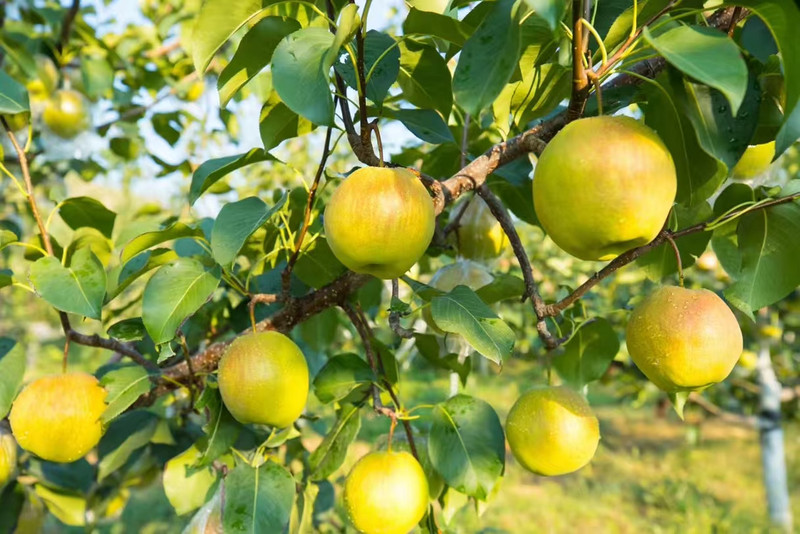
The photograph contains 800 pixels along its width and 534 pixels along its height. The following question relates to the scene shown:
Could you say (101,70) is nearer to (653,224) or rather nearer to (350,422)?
(350,422)

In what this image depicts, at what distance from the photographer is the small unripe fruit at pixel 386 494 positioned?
835mm

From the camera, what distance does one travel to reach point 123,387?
3.21 feet

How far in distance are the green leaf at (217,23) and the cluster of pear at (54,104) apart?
1401 millimetres

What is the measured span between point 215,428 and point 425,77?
61cm

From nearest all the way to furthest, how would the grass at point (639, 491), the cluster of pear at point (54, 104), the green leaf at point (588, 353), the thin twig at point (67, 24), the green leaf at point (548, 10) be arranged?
1. the green leaf at point (548, 10)
2. the green leaf at point (588, 353)
3. the thin twig at point (67, 24)
4. the cluster of pear at point (54, 104)
5. the grass at point (639, 491)

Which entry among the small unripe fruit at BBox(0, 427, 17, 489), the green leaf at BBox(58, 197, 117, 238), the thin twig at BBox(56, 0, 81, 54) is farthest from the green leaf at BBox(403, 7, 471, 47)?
the thin twig at BBox(56, 0, 81, 54)

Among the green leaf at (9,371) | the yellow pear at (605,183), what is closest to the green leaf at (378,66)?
the yellow pear at (605,183)

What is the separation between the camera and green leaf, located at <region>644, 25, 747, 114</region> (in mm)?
494

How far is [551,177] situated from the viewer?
607 mm

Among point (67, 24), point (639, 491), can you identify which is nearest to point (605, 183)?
point (67, 24)

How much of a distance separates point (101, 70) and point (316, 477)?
1.38 metres

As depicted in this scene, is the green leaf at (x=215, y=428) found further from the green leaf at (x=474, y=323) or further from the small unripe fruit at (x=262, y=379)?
the green leaf at (x=474, y=323)

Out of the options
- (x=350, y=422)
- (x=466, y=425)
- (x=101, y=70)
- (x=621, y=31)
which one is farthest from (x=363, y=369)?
(x=101, y=70)

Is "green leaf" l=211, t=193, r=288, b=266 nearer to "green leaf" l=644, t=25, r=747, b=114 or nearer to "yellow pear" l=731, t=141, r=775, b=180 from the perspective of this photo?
"green leaf" l=644, t=25, r=747, b=114
